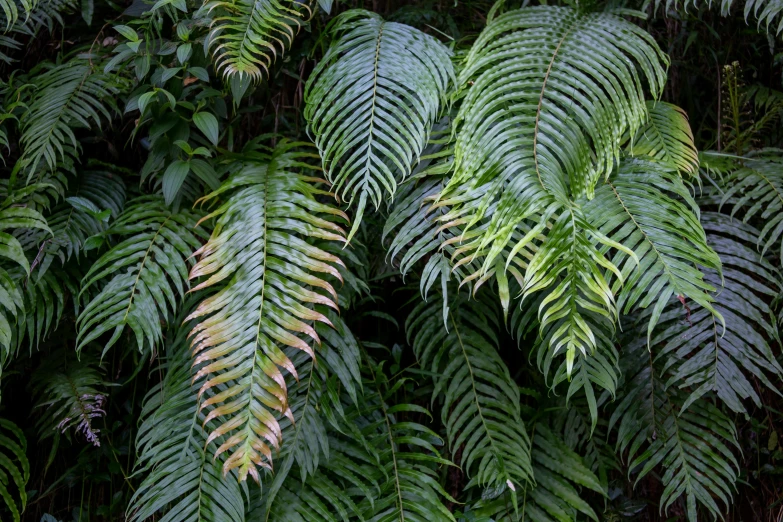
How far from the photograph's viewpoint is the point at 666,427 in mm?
1731

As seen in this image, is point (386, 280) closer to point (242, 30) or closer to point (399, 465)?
point (399, 465)

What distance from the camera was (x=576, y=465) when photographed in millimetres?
1709

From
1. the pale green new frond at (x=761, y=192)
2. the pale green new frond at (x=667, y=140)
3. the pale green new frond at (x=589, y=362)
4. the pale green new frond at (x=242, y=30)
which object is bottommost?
the pale green new frond at (x=589, y=362)

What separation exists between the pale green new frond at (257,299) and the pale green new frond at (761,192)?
1.01 m

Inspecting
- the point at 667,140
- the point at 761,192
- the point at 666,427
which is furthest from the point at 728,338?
the point at 667,140

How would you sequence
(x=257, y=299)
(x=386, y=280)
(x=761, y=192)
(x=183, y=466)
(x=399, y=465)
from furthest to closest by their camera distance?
(x=386, y=280)
(x=761, y=192)
(x=399, y=465)
(x=183, y=466)
(x=257, y=299)

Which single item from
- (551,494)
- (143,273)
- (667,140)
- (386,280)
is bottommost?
(551,494)

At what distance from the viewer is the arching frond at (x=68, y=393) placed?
1.72 meters

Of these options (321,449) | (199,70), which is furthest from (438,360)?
(199,70)

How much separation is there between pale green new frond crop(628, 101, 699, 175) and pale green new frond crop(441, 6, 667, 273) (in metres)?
0.12

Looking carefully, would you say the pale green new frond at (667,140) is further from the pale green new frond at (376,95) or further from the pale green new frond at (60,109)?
the pale green new frond at (60,109)

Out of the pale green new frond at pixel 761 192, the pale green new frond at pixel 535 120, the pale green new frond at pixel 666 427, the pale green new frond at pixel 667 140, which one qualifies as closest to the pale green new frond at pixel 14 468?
the pale green new frond at pixel 535 120

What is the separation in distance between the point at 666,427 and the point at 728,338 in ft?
0.89

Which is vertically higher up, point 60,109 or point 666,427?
point 60,109
